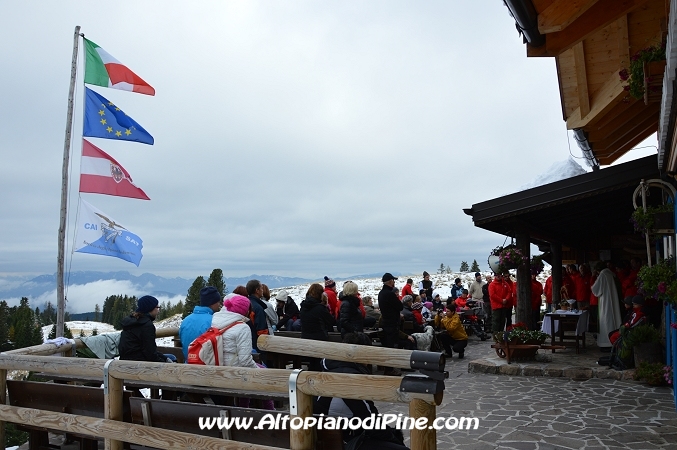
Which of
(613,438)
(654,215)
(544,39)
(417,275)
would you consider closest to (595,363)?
(654,215)

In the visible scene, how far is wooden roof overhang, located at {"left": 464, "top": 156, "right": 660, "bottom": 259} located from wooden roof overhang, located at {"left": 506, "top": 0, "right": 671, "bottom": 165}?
124cm

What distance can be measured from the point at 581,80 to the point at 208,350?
8.52 m

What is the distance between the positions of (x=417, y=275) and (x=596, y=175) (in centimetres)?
2133

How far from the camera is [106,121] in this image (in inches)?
341

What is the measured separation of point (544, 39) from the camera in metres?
6.63

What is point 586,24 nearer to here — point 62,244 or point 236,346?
point 236,346

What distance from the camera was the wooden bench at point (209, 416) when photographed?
3.56m

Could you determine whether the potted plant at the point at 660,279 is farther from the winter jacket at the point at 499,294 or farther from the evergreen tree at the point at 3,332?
the evergreen tree at the point at 3,332

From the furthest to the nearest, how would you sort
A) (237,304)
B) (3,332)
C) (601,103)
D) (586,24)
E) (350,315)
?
(3,332) < (601,103) < (350,315) < (586,24) < (237,304)

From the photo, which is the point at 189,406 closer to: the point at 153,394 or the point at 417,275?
the point at 153,394

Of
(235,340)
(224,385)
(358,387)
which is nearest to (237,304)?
(235,340)

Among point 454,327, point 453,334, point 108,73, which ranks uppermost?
point 108,73

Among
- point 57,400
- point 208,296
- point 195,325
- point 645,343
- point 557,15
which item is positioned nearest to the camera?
point 57,400

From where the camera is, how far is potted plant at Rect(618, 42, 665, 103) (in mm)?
6191
